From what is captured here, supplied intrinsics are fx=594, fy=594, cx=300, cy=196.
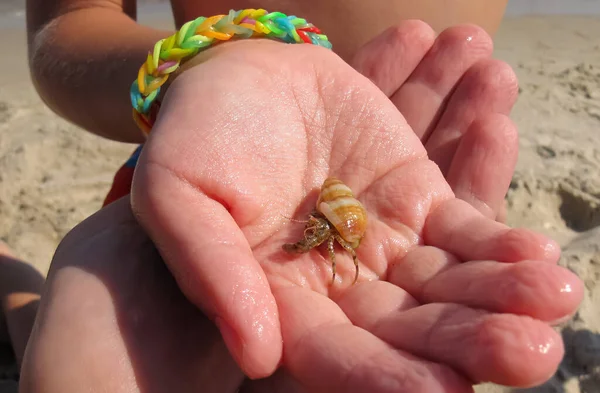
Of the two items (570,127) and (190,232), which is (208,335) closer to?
(190,232)

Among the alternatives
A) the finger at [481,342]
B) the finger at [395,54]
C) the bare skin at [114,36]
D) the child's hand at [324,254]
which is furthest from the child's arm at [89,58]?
the finger at [481,342]

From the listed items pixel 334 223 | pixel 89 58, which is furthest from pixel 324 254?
pixel 89 58

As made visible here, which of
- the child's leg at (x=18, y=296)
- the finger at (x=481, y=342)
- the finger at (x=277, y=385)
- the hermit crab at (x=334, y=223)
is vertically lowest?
the child's leg at (x=18, y=296)

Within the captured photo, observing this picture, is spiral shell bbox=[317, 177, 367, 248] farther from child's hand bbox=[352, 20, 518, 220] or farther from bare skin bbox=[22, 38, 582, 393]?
child's hand bbox=[352, 20, 518, 220]

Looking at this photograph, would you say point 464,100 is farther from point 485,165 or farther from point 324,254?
point 324,254

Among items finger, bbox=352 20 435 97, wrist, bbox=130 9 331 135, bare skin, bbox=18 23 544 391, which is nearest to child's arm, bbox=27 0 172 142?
wrist, bbox=130 9 331 135

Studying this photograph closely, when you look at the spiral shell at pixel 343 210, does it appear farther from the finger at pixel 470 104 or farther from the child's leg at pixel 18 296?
the child's leg at pixel 18 296

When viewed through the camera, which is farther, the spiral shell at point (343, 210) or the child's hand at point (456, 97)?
the child's hand at point (456, 97)

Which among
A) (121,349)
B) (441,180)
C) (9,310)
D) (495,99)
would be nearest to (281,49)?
(441,180)
